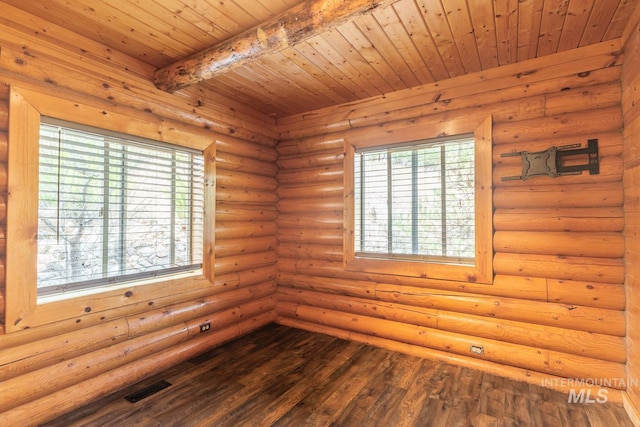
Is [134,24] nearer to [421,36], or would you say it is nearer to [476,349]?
[421,36]

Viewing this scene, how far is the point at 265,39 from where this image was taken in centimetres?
216

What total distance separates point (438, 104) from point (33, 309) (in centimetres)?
387

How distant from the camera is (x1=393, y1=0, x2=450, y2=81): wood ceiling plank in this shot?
207cm

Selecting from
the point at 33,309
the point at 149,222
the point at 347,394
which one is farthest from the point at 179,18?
the point at 347,394

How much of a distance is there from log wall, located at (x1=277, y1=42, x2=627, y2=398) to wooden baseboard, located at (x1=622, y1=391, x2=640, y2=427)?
54 millimetres

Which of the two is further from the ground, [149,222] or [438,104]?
[438,104]

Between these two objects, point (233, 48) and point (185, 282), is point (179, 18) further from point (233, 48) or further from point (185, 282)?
point (185, 282)

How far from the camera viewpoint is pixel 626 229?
2.37 m

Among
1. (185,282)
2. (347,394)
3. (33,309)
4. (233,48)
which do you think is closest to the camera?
(33,309)

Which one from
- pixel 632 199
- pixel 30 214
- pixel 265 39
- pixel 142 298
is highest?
pixel 265 39

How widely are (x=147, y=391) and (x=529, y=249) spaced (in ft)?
11.6

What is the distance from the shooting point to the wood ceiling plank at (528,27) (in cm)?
204

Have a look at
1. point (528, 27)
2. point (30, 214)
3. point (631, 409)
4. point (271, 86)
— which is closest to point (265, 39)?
point (271, 86)

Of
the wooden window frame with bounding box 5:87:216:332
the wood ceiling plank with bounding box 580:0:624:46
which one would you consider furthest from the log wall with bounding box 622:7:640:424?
the wooden window frame with bounding box 5:87:216:332
